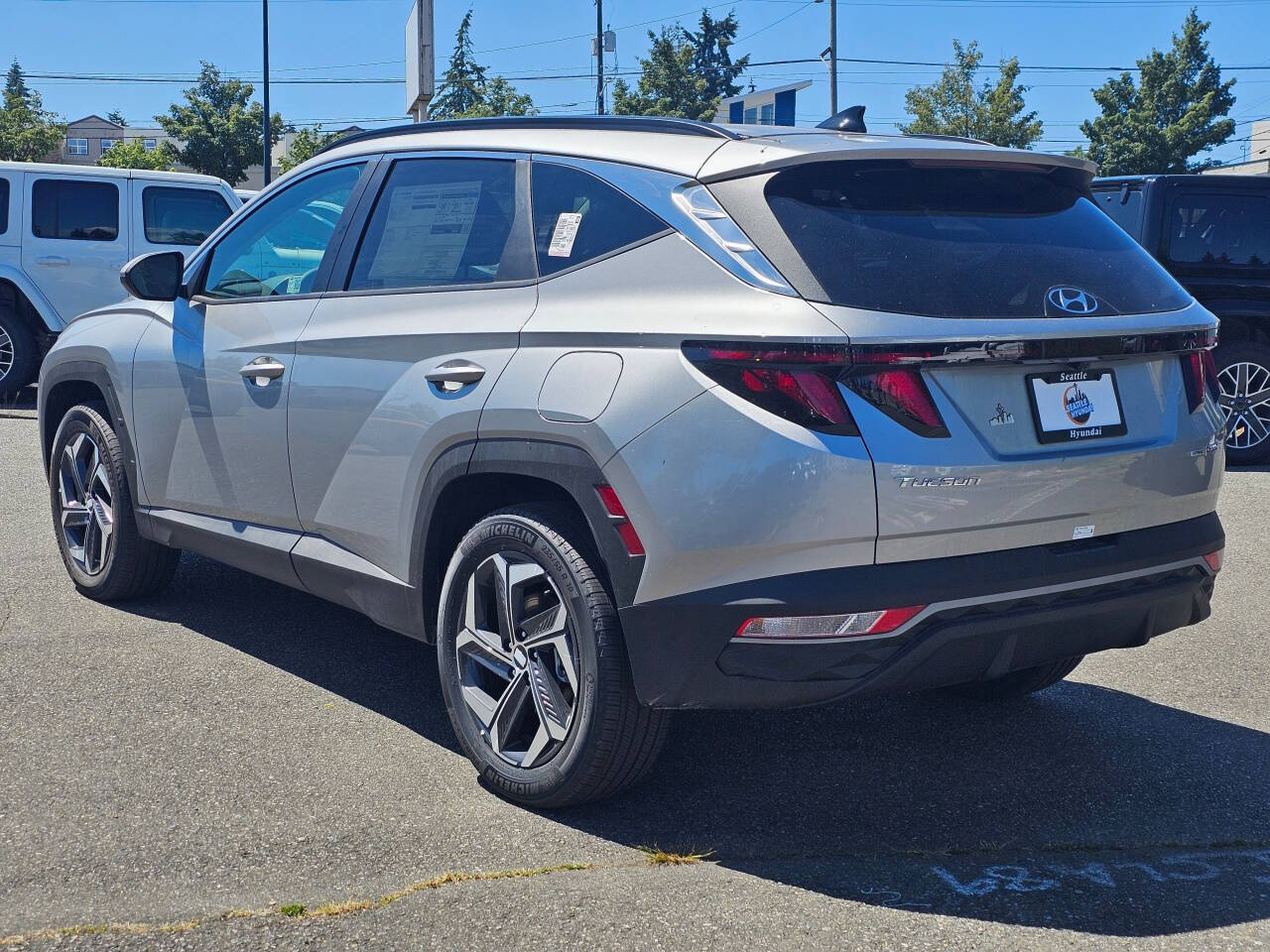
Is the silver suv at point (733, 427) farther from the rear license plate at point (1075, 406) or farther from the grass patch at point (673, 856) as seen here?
the grass patch at point (673, 856)

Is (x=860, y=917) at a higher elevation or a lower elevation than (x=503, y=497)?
lower

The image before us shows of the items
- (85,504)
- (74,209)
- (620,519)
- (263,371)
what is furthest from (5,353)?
(620,519)

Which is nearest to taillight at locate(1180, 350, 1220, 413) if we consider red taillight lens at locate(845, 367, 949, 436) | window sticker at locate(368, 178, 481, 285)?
red taillight lens at locate(845, 367, 949, 436)

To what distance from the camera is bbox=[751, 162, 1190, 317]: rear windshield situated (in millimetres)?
3031

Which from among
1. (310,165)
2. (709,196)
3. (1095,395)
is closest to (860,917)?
(1095,395)

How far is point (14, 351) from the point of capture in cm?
1297

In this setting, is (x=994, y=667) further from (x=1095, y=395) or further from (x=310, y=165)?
(x=310, y=165)

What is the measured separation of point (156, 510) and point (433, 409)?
1927 millimetres

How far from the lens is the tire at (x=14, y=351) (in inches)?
511

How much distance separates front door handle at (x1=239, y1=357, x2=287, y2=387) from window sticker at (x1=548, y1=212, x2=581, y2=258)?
46.9 inches

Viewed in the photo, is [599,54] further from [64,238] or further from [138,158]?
[64,238]

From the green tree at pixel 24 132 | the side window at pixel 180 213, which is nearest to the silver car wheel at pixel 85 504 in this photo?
the side window at pixel 180 213

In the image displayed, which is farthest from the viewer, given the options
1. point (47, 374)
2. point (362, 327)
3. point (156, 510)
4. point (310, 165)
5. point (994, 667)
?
point (47, 374)

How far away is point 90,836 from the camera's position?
3.31 meters
